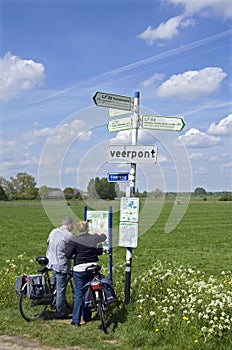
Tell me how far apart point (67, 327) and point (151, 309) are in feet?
5.06

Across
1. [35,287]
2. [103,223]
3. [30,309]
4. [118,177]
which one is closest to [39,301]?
[35,287]

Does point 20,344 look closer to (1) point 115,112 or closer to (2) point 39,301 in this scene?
(2) point 39,301

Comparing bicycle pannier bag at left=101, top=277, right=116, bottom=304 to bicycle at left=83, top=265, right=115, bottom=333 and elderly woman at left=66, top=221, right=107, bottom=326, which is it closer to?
bicycle at left=83, top=265, right=115, bottom=333

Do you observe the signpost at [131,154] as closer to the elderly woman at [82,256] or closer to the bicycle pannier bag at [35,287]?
the elderly woman at [82,256]

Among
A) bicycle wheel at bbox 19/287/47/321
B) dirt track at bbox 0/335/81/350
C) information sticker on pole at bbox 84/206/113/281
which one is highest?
information sticker on pole at bbox 84/206/113/281

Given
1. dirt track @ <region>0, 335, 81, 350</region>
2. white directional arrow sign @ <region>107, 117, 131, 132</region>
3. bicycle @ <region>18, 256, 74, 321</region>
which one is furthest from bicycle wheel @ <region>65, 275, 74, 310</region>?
white directional arrow sign @ <region>107, 117, 131, 132</region>

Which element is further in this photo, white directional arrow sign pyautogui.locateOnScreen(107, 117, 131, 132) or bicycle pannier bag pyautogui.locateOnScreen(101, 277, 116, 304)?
white directional arrow sign pyautogui.locateOnScreen(107, 117, 131, 132)

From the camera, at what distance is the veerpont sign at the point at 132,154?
8.92m

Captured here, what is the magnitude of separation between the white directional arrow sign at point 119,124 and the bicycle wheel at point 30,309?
11.9 feet

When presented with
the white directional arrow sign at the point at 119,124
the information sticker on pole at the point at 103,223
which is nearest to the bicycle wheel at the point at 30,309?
the information sticker on pole at the point at 103,223

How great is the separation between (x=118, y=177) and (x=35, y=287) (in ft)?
8.71

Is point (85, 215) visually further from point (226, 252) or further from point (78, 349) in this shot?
point (226, 252)

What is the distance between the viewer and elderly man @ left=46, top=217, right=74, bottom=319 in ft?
29.5

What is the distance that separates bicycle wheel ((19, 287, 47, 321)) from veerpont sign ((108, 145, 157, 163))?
3.08 meters
